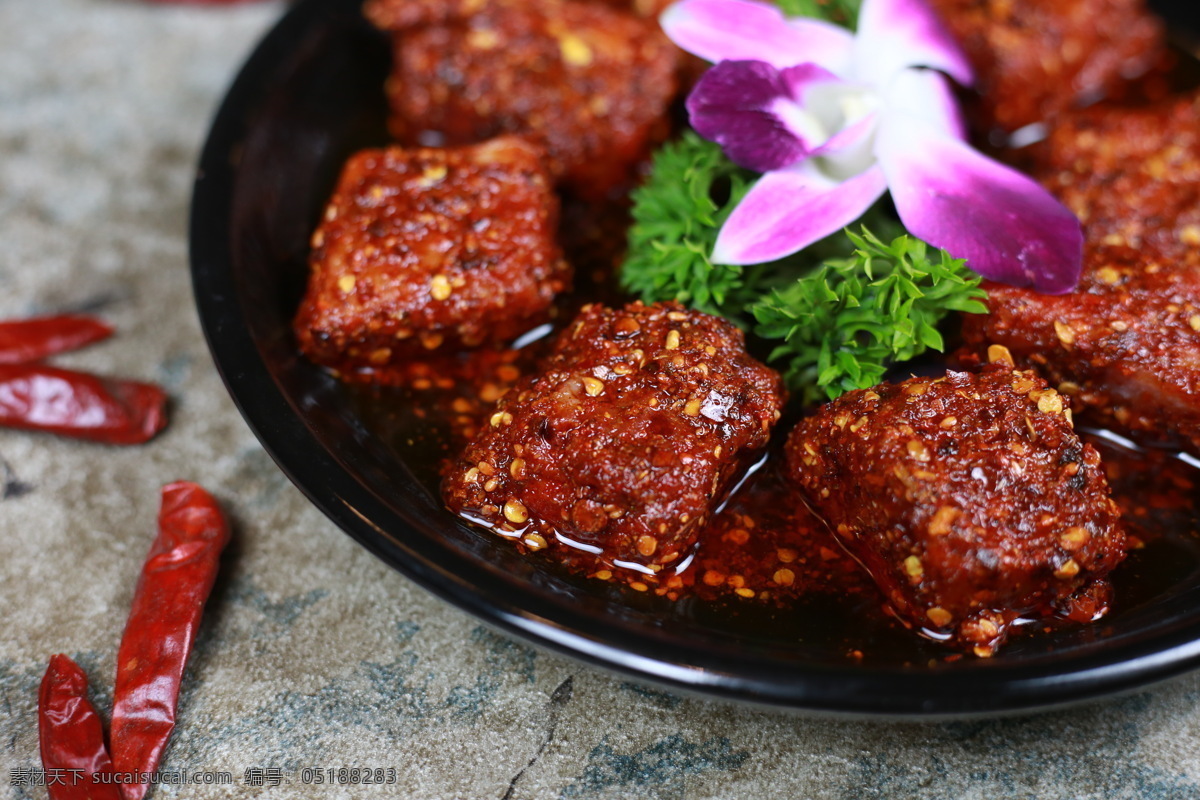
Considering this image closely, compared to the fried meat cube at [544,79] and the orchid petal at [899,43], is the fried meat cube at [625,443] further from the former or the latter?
the orchid petal at [899,43]

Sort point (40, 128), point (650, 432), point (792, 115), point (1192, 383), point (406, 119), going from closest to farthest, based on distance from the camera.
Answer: point (650, 432) → point (1192, 383) → point (792, 115) → point (406, 119) → point (40, 128)

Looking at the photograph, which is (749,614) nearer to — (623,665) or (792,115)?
(623,665)

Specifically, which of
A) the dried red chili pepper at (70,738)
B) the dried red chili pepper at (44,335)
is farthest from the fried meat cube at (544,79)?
the dried red chili pepper at (70,738)

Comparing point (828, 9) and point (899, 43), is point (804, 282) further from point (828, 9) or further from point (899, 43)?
point (828, 9)

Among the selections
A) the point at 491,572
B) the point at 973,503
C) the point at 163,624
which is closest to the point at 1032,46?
the point at 973,503

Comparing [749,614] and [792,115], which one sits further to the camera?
[792,115]

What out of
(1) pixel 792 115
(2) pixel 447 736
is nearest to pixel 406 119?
(1) pixel 792 115

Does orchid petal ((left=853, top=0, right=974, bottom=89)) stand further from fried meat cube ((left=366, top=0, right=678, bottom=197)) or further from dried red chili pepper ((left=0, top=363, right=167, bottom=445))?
dried red chili pepper ((left=0, top=363, right=167, bottom=445))
